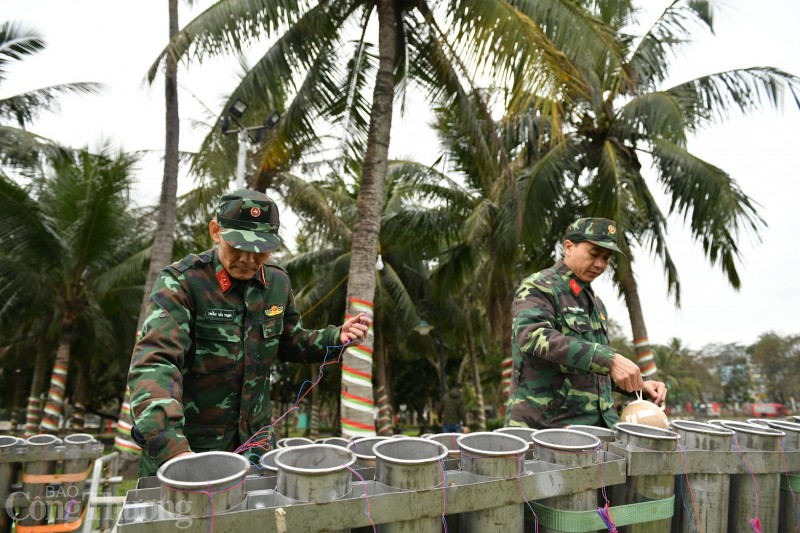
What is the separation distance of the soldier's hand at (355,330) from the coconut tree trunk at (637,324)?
28.4 ft

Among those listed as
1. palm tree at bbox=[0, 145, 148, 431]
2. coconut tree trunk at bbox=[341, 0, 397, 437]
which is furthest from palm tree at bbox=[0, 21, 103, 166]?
coconut tree trunk at bbox=[341, 0, 397, 437]

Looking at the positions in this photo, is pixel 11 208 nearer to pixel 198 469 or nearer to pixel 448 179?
pixel 448 179

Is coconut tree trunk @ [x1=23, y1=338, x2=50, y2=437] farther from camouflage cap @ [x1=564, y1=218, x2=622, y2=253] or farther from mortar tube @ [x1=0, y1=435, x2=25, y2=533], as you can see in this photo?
camouflage cap @ [x1=564, y1=218, x2=622, y2=253]

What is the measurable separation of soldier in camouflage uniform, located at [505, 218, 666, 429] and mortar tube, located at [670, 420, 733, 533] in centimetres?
46

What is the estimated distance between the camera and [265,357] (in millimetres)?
2482

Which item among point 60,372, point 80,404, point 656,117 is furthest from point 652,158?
point 80,404

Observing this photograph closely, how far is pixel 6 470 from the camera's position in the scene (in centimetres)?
348

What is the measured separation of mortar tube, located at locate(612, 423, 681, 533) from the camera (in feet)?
6.58

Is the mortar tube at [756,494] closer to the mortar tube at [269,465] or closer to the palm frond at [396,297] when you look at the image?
the mortar tube at [269,465]

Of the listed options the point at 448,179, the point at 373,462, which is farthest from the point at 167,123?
the point at 373,462

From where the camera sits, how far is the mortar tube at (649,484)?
2.01 metres

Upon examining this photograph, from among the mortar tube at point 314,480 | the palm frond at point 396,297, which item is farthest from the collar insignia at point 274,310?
the palm frond at point 396,297

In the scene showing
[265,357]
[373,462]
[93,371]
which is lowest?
[93,371]

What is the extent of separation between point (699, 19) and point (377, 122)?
718 cm
